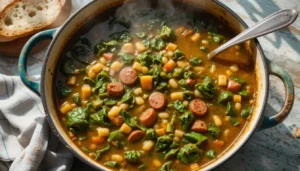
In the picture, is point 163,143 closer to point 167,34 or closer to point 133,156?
point 133,156

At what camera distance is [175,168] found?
9.87 feet

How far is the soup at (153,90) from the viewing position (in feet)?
10.1

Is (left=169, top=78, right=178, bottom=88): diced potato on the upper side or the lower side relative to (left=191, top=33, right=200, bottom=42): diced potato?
lower

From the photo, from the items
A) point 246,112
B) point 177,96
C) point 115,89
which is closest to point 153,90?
point 177,96

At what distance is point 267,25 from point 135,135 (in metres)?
1.32

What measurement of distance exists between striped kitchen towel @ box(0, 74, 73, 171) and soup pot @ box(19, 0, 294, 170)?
23 centimetres

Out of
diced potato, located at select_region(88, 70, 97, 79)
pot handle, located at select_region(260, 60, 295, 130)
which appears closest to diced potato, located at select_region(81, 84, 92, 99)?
diced potato, located at select_region(88, 70, 97, 79)

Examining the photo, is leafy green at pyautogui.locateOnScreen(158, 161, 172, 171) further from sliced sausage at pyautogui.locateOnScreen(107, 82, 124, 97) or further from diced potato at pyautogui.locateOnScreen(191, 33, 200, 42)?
diced potato at pyautogui.locateOnScreen(191, 33, 200, 42)

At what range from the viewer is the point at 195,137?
10.1 ft

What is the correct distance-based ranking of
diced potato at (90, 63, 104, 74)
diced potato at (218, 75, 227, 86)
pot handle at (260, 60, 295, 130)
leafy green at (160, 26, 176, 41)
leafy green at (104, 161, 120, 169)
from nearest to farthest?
pot handle at (260, 60, 295, 130)
leafy green at (104, 161, 120, 169)
diced potato at (218, 75, 227, 86)
diced potato at (90, 63, 104, 74)
leafy green at (160, 26, 176, 41)

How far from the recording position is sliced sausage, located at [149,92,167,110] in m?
3.20

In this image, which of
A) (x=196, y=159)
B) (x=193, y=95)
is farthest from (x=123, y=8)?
Answer: (x=196, y=159)

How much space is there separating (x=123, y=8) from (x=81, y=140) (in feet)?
4.32

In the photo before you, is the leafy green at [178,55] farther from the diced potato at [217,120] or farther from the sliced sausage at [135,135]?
the sliced sausage at [135,135]
